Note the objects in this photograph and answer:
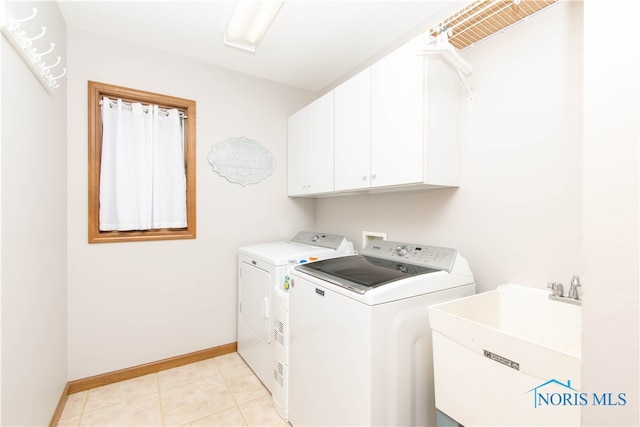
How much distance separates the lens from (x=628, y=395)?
1.51 ft

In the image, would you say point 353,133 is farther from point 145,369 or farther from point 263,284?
point 145,369

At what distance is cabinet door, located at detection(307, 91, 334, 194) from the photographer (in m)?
2.16

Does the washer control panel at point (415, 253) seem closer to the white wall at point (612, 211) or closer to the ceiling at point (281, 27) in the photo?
the white wall at point (612, 211)

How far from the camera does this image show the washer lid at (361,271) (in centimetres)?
132

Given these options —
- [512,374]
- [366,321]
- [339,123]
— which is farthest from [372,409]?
[339,123]

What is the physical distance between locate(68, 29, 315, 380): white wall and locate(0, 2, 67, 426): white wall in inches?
4.6

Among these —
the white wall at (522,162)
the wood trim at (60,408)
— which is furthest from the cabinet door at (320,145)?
the wood trim at (60,408)

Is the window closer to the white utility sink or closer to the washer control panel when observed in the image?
the washer control panel

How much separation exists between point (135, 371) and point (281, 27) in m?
2.77

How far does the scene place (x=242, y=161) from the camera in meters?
2.60

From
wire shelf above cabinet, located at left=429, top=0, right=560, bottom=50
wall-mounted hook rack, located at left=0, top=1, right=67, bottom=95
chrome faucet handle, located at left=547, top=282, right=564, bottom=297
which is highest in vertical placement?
wire shelf above cabinet, located at left=429, top=0, right=560, bottom=50

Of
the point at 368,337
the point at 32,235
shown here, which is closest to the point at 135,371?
the point at 32,235

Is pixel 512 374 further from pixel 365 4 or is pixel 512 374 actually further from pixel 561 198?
pixel 365 4

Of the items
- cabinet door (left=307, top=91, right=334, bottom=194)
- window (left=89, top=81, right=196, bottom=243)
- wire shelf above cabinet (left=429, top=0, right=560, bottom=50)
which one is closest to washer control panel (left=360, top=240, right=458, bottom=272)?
cabinet door (left=307, top=91, right=334, bottom=194)
